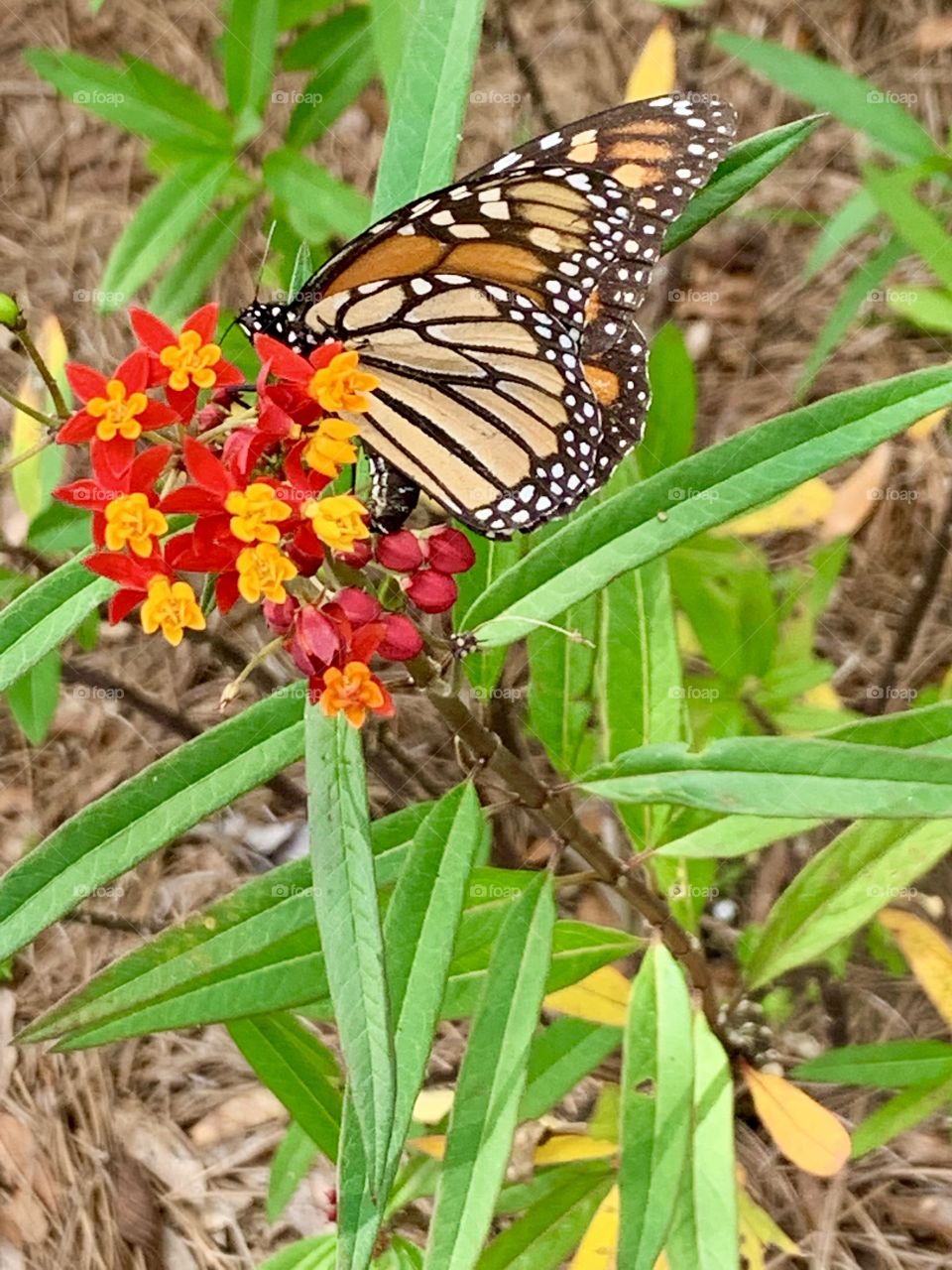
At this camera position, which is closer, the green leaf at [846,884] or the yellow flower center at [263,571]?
the yellow flower center at [263,571]

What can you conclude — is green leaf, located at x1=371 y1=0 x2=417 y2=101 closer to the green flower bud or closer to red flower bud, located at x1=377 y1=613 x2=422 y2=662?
the green flower bud

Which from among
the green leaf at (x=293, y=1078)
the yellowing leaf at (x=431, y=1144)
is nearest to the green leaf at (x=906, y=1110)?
the yellowing leaf at (x=431, y=1144)

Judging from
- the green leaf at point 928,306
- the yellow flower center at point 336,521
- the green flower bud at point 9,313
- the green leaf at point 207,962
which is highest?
the green leaf at point 928,306

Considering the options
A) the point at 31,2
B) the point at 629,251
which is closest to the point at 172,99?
the point at 629,251

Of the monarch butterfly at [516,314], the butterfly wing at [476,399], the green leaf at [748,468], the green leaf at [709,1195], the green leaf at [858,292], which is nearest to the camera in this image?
the green leaf at [748,468]

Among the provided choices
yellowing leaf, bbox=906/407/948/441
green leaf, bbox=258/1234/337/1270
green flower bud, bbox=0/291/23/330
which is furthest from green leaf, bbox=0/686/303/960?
yellowing leaf, bbox=906/407/948/441

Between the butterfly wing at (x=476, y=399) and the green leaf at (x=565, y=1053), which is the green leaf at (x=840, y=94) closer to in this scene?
the butterfly wing at (x=476, y=399)

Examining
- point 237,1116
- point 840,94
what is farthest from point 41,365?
point 237,1116
